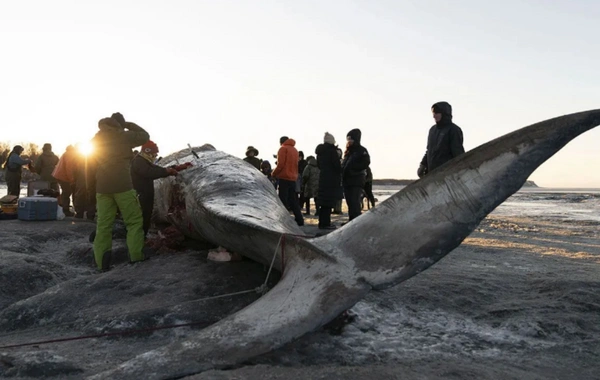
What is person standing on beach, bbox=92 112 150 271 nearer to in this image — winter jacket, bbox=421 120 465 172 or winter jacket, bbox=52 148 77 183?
winter jacket, bbox=421 120 465 172

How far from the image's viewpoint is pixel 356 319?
144 inches

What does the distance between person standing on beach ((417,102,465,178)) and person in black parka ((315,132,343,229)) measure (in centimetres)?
327

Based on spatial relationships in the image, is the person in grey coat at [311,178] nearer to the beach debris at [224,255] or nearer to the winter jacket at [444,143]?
the winter jacket at [444,143]

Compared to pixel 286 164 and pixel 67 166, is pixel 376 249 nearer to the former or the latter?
pixel 286 164

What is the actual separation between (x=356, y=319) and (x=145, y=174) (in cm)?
→ 405

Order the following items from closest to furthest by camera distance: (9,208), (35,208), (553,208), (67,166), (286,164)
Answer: (35,208) < (286,164) < (9,208) < (67,166) < (553,208)

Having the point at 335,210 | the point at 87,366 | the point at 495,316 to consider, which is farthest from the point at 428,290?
the point at 335,210

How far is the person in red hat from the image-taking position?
21.8ft

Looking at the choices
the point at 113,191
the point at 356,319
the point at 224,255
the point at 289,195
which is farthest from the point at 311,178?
the point at 356,319

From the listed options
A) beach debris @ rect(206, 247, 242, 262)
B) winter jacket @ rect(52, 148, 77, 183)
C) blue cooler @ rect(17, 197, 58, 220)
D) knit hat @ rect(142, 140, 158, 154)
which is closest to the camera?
beach debris @ rect(206, 247, 242, 262)

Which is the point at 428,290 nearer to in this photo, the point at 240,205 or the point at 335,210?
the point at 240,205

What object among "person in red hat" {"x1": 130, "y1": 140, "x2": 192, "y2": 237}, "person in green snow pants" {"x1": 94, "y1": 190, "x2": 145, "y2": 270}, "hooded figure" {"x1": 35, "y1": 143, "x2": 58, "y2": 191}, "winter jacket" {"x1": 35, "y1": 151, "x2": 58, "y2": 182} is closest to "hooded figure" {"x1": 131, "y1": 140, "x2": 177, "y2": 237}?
"person in red hat" {"x1": 130, "y1": 140, "x2": 192, "y2": 237}

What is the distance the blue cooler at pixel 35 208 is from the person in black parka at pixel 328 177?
18.1ft

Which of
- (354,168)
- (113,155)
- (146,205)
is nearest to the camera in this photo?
(113,155)
